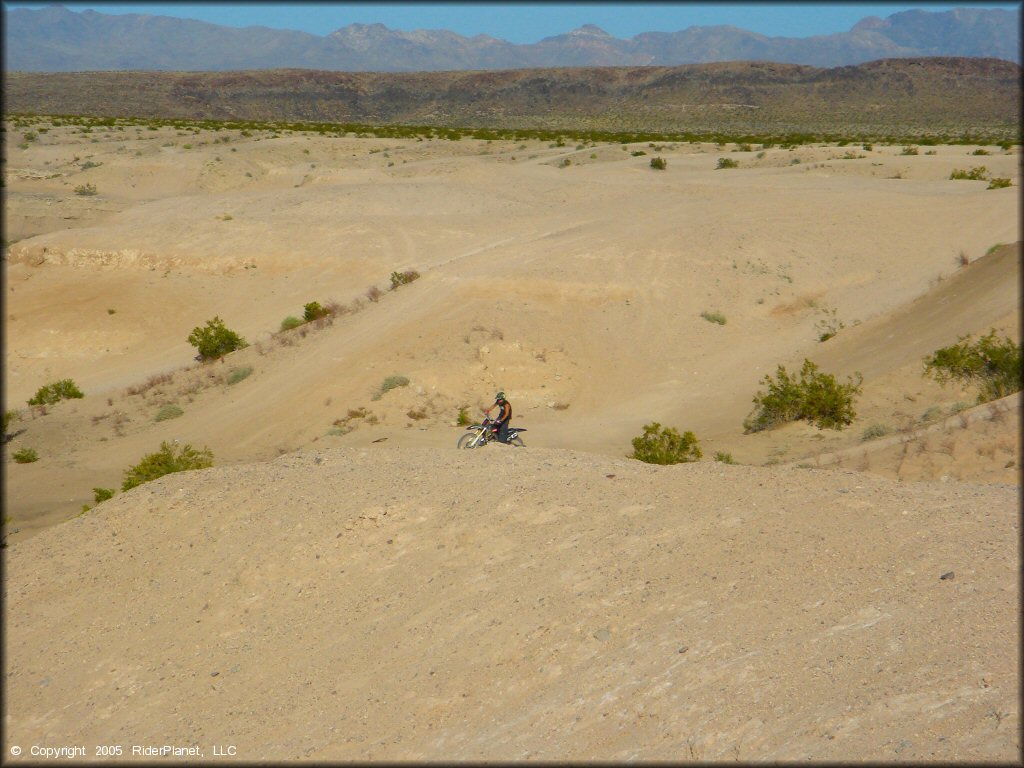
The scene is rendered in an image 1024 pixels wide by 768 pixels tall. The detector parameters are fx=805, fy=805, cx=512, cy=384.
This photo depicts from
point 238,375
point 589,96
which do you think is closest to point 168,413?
point 238,375

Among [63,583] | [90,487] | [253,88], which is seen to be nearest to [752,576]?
[63,583]

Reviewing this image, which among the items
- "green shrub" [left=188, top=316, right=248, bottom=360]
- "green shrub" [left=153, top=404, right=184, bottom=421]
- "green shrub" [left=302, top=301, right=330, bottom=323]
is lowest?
"green shrub" [left=153, top=404, right=184, bottom=421]

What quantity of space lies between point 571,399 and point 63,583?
38.2 feet

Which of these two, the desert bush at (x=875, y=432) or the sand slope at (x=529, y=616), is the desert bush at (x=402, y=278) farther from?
the desert bush at (x=875, y=432)

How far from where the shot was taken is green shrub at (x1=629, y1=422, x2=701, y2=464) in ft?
46.5

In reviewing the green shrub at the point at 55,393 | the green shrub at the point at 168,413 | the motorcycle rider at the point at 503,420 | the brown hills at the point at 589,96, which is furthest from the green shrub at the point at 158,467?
the brown hills at the point at 589,96

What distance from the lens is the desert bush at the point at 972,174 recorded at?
37031 millimetres

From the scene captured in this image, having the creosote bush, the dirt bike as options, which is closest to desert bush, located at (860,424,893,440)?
the dirt bike

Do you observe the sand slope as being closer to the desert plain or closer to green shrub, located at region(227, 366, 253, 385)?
the desert plain

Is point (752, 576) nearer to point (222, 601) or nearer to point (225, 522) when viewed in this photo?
point (222, 601)

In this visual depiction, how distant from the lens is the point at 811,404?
51.7 ft

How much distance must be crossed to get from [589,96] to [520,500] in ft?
397

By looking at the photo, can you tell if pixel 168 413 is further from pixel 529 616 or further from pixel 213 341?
pixel 529 616

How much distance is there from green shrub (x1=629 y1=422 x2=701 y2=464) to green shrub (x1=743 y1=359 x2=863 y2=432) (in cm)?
243
